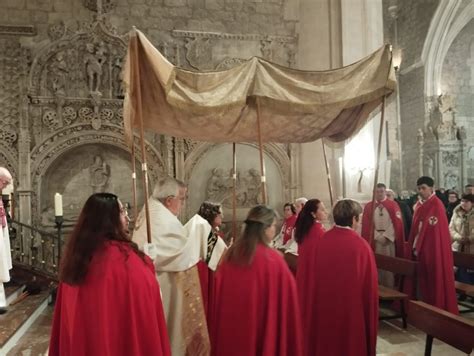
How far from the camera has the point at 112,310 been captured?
89.6 inches

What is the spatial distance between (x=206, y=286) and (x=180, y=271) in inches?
32.9

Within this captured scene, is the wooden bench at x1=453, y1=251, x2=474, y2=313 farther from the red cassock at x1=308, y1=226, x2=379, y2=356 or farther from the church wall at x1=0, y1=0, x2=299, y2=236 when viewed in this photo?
the church wall at x1=0, y1=0, x2=299, y2=236

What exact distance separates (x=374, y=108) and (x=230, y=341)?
301 cm

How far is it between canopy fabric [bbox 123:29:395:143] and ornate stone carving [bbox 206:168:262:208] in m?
4.76

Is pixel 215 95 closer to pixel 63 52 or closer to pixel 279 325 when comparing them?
pixel 279 325

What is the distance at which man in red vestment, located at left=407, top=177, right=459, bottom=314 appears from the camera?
5625mm

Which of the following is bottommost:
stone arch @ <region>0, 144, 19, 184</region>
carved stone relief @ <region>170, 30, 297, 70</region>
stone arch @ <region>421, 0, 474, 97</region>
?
stone arch @ <region>0, 144, 19, 184</region>

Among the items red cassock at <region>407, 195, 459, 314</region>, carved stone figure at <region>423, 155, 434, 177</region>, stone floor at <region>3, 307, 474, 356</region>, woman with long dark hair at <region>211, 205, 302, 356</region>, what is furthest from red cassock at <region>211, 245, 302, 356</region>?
carved stone figure at <region>423, 155, 434, 177</region>

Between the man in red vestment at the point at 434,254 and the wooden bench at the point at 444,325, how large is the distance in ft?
8.23

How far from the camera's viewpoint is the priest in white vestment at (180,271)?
3.52 metres

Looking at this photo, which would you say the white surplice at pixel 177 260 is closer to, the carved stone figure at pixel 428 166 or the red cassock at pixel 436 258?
the red cassock at pixel 436 258

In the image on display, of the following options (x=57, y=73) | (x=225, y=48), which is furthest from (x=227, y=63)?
(x=57, y=73)

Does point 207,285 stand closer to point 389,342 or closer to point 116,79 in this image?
point 389,342

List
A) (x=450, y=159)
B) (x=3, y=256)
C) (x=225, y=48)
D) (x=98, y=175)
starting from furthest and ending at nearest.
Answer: (x=450, y=159)
(x=225, y=48)
(x=98, y=175)
(x=3, y=256)
